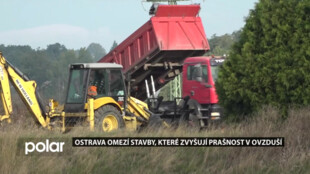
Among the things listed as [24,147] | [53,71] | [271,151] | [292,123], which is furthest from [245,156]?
[53,71]

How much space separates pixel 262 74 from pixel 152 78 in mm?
12666

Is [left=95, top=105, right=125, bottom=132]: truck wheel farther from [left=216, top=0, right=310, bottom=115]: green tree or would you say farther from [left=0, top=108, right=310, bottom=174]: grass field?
[left=0, top=108, right=310, bottom=174]: grass field

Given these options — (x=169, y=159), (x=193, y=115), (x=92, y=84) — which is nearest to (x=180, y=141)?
(x=169, y=159)

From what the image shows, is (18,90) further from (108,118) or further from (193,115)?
(193,115)

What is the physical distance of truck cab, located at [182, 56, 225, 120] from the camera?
69.6 feet

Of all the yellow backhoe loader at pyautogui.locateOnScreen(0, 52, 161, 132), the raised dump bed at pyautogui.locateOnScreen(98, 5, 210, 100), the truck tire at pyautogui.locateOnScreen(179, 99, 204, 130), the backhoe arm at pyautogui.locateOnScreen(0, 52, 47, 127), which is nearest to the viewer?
the yellow backhoe loader at pyautogui.locateOnScreen(0, 52, 161, 132)

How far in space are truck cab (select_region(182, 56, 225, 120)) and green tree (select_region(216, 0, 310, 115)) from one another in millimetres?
5644

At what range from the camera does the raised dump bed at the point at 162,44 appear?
2517cm

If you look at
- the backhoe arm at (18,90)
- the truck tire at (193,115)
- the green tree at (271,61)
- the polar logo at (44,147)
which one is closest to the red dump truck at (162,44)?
the truck tire at (193,115)

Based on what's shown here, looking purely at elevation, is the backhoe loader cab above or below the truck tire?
above

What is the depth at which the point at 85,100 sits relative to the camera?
19000mm

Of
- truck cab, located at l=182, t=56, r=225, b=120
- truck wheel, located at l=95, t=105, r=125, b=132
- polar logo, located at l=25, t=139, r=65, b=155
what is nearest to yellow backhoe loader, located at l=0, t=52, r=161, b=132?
truck wheel, located at l=95, t=105, r=125, b=132

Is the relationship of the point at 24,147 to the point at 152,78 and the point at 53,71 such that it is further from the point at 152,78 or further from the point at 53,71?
the point at 53,71

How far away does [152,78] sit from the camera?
2706cm
